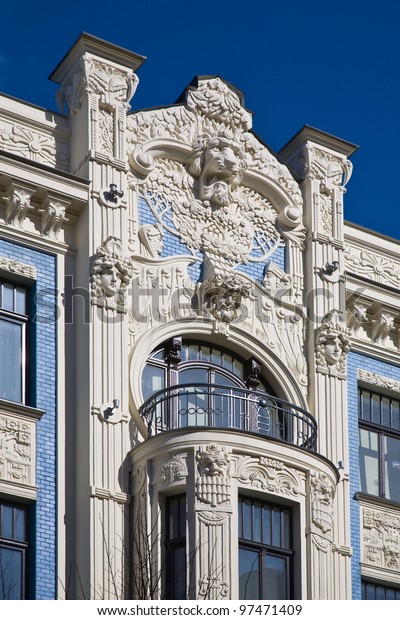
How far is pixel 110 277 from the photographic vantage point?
31297 millimetres

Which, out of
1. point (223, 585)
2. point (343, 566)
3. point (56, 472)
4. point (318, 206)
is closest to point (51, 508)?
point (56, 472)

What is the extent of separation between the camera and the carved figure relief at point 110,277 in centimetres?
3119

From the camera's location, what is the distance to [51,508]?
2928 cm

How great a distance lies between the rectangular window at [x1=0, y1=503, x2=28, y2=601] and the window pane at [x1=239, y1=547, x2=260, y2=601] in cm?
339

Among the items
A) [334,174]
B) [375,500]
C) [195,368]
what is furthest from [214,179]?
[375,500]

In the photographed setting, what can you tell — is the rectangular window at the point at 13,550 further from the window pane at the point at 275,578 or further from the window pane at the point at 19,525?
the window pane at the point at 275,578

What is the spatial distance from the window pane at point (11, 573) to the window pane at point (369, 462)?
280 inches

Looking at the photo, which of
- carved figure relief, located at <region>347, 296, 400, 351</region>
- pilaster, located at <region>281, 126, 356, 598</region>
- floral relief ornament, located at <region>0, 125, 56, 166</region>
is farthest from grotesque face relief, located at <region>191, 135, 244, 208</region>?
carved figure relief, located at <region>347, 296, 400, 351</region>

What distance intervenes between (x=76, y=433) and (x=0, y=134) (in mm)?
5570

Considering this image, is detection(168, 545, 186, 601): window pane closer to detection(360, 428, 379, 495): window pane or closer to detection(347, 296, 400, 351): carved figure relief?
detection(360, 428, 379, 495): window pane

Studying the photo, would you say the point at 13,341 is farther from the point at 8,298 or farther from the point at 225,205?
the point at 225,205

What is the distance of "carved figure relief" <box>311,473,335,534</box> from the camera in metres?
30.3

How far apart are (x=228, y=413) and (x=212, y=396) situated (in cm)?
51

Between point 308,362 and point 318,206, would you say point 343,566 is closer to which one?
point 308,362
